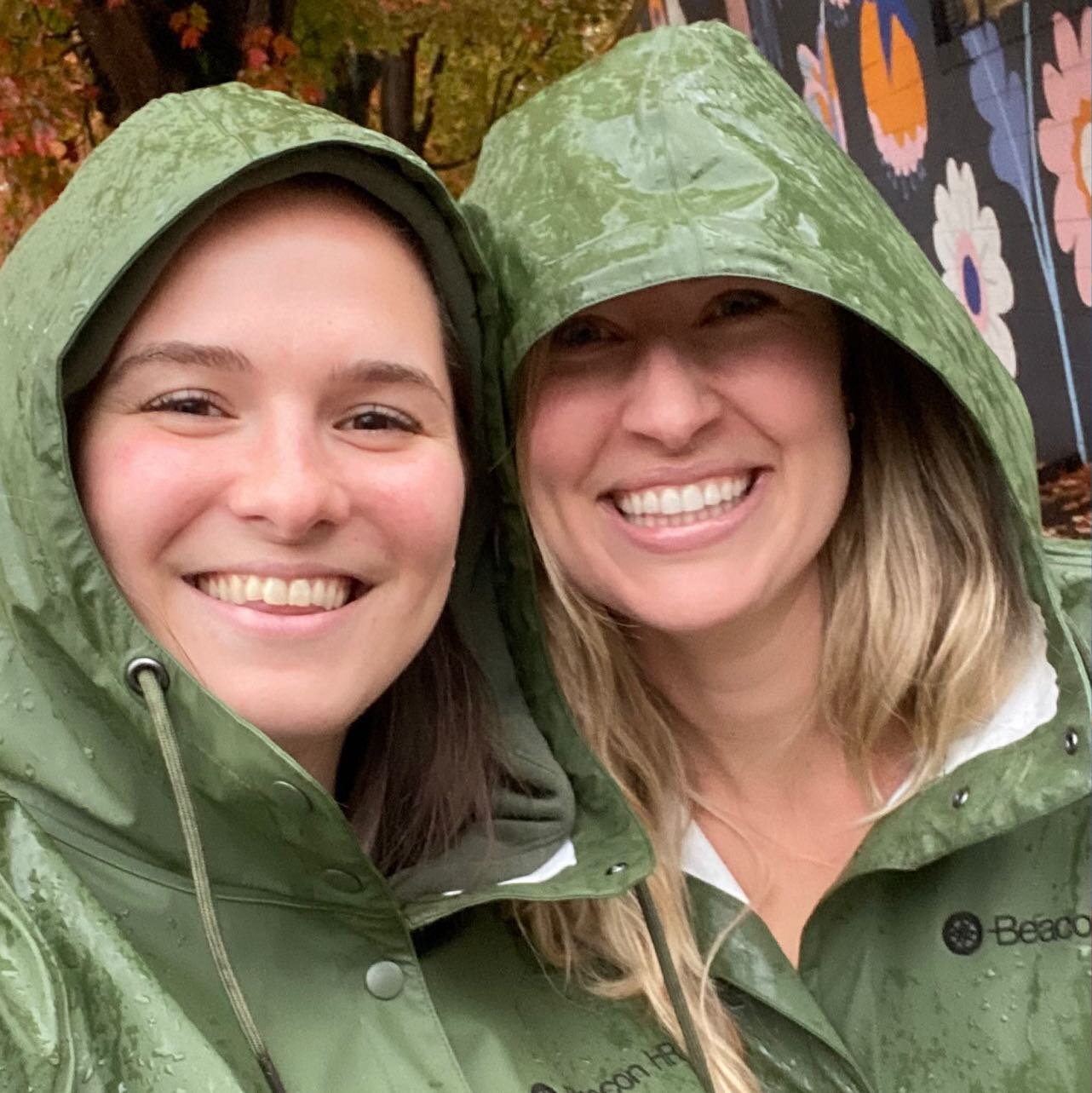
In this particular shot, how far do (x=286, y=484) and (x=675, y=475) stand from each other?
2.47 ft

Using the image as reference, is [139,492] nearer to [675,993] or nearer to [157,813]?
[157,813]

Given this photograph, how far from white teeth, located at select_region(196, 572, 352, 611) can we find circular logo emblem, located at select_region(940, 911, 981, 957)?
106 centimetres

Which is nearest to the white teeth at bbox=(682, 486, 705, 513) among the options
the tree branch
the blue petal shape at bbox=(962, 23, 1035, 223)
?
the blue petal shape at bbox=(962, 23, 1035, 223)

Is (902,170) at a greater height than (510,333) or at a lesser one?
greater

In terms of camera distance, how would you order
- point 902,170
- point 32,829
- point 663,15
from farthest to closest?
point 663,15, point 902,170, point 32,829

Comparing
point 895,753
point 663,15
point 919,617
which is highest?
point 663,15

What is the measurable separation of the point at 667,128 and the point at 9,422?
1.01 meters

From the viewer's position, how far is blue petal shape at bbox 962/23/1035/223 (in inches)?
160

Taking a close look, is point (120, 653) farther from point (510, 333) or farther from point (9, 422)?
point (510, 333)

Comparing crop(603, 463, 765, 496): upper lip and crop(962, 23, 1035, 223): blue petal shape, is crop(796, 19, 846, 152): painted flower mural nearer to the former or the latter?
crop(962, 23, 1035, 223): blue petal shape

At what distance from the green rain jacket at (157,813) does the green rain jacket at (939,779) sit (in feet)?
1.17

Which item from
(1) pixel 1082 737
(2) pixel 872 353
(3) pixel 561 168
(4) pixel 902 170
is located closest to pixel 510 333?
(3) pixel 561 168

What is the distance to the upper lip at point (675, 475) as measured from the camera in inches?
78.1

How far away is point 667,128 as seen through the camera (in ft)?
6.01
